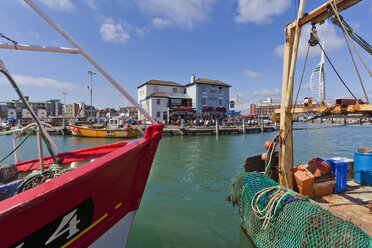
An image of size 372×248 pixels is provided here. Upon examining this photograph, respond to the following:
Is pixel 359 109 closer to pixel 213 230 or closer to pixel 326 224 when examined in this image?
pixel 326 224

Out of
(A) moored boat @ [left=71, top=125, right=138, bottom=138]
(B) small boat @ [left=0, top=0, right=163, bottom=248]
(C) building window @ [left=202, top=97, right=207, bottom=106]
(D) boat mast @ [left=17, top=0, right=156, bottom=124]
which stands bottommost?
(A) moored boat @ [left=71, top=125, right=138, bottom=138]

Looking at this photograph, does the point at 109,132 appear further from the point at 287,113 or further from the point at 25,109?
the point at 25,109

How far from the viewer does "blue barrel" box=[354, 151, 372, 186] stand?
496 centimetres

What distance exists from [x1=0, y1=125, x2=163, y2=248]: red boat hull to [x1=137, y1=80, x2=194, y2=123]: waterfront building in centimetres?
3571

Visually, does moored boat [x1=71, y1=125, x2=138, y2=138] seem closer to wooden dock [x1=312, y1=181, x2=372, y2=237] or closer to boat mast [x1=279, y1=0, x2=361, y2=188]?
boat mast [x1=279, y1=0, x2=361, y2=188]

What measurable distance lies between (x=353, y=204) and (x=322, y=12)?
4097 mm

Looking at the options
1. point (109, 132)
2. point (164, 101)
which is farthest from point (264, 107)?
point (109, 132)

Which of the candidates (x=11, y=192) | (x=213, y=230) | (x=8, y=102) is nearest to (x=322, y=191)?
(x=213, y=230)

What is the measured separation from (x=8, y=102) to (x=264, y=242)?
410ft

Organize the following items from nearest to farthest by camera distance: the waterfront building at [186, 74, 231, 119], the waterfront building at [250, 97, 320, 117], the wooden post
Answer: the wooden post
the waterfront building at [186, 74, 231, 119]
the waterfront building at [250, 97, 320, 117]

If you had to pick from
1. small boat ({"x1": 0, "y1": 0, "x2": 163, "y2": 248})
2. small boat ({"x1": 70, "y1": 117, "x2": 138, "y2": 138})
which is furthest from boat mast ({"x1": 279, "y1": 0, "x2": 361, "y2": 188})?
small boat ({"x1": 70, "y1": 117, "x2": 138, "y2": 138})

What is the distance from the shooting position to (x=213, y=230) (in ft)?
16.1

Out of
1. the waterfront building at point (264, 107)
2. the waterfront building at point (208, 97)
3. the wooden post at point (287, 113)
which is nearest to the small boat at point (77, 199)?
the wooden post at point (287, 113)

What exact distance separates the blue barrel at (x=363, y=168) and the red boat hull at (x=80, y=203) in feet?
18.3
